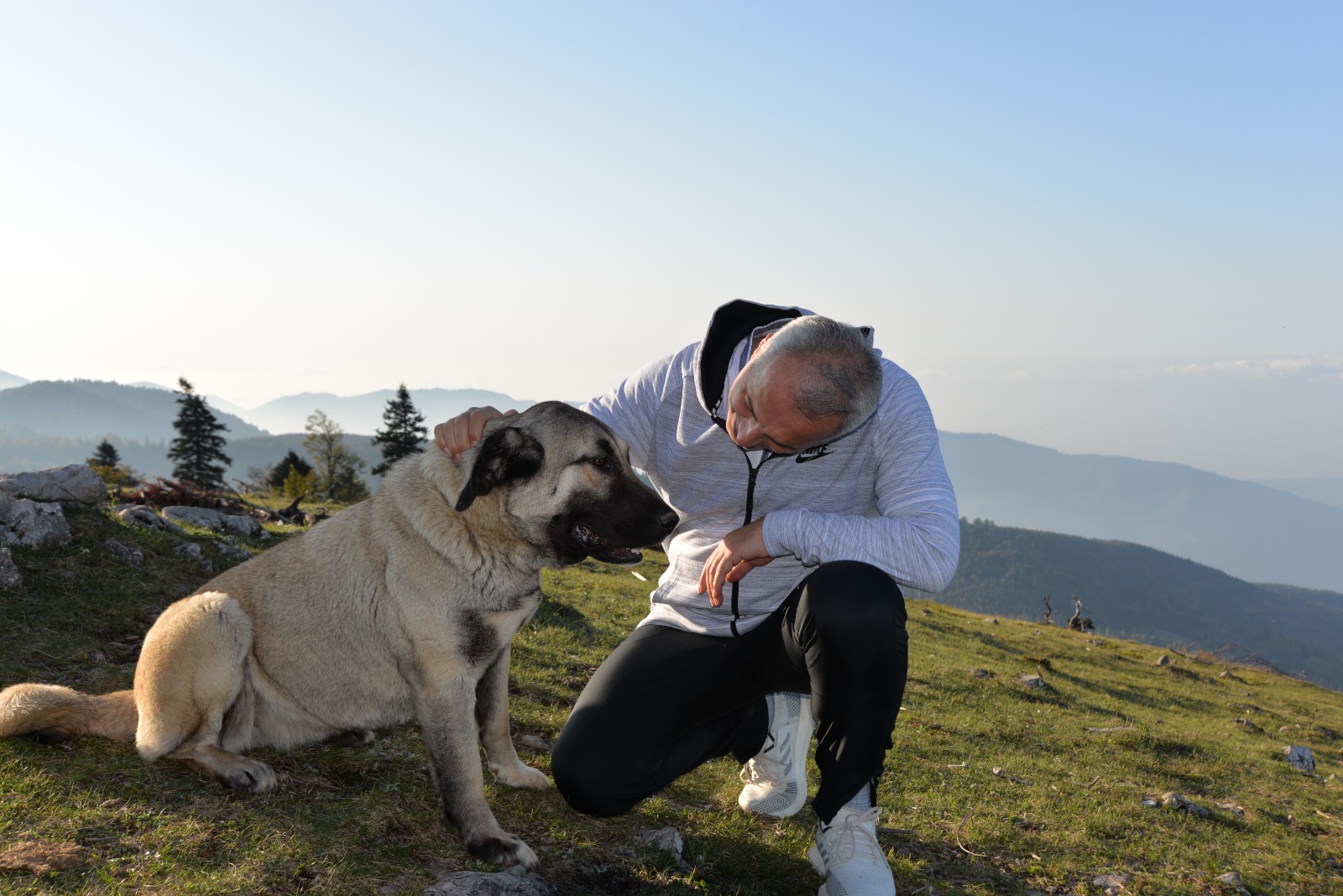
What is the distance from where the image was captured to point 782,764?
15.9 ft

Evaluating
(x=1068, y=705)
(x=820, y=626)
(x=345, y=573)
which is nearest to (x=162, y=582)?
(x=345, y=573)

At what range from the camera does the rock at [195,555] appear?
8.26 metres

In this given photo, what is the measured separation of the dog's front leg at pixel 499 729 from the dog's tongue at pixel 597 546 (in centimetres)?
91

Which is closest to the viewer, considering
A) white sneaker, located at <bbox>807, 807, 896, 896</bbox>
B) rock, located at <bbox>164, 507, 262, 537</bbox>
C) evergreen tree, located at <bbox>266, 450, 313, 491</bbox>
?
white sneaker, located at <bbox>807, 807, 896, 896</bbox>

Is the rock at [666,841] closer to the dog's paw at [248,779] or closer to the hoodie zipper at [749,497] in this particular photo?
the hoodie zipper at [749,497]

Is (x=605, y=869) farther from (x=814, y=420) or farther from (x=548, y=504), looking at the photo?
(x=814, y=420)

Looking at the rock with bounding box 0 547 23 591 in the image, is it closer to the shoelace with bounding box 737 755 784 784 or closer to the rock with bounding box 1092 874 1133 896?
the shoelace with bounding box 737 755 784 784

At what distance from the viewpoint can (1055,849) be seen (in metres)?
5.48

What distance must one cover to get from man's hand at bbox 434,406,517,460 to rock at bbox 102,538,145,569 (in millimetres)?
5047

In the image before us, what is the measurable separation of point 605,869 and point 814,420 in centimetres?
254

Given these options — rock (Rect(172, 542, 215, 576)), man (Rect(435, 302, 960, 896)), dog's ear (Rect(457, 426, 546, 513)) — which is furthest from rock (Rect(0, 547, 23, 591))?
dog's ear (Rect(457, 426, 546, 513))

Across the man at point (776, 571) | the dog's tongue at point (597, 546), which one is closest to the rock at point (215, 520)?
the man at point (776, 571)

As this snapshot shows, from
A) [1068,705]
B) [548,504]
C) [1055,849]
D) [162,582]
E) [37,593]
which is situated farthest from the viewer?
[1068,705]

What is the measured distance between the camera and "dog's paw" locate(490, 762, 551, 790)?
471 centimetres
